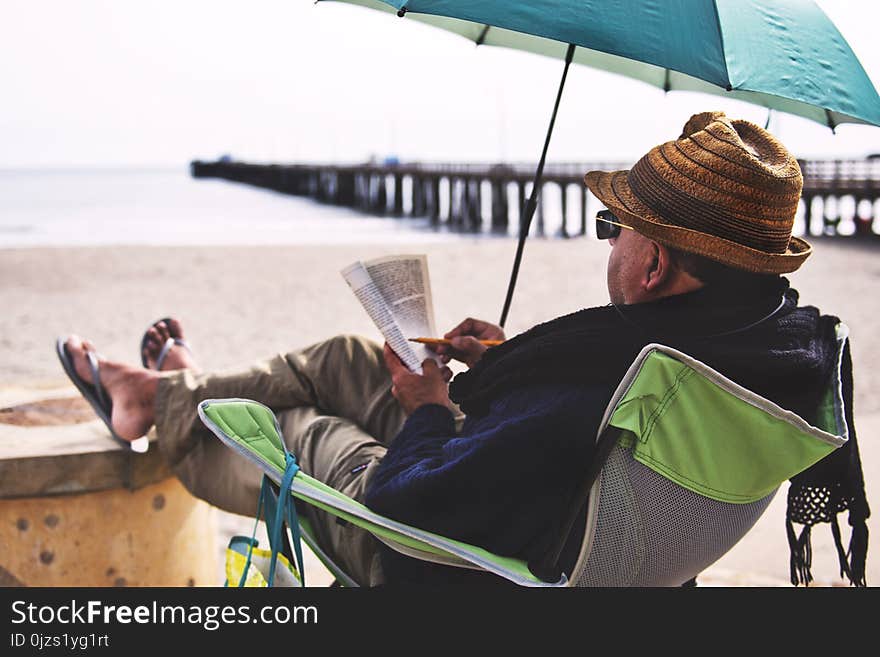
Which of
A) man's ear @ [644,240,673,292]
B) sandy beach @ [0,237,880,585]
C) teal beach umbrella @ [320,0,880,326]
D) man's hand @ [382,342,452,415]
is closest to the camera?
man's ear @ [644,240,673,292]

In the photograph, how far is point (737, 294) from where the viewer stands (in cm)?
166

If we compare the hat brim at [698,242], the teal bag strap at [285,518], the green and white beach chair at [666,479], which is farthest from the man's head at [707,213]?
the teal bag strap at [285,518]

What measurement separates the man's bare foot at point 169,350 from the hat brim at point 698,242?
65.8 inches

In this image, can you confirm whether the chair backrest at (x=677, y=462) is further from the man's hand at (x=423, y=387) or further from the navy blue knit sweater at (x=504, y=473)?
the man's hand at (x=423, y=387)

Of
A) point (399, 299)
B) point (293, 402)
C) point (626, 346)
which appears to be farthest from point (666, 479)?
point (293, 402)

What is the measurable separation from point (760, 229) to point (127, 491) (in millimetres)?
1740

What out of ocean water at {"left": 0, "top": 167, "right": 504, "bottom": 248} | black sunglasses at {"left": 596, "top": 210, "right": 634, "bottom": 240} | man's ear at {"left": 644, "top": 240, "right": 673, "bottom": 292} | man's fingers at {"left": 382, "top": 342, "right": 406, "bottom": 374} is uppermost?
black sunglasses at {"left": 596, "top": 210, "right": 634, "bottom": 240}

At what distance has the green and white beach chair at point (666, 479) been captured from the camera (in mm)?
1523

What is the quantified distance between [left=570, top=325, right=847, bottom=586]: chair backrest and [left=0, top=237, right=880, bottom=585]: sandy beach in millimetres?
1770

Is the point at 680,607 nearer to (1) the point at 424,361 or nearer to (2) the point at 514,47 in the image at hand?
(1) the point at 424,361

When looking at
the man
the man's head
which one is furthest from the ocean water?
the man's head

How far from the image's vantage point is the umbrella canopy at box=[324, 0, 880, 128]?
1771 mm

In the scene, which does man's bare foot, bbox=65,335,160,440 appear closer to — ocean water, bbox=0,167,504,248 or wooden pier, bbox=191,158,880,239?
ocean water, bbox=0,167,504,248

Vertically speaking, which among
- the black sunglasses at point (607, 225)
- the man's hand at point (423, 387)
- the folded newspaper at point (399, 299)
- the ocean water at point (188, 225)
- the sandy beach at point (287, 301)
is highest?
the black sunglasses at point (607, 225)
